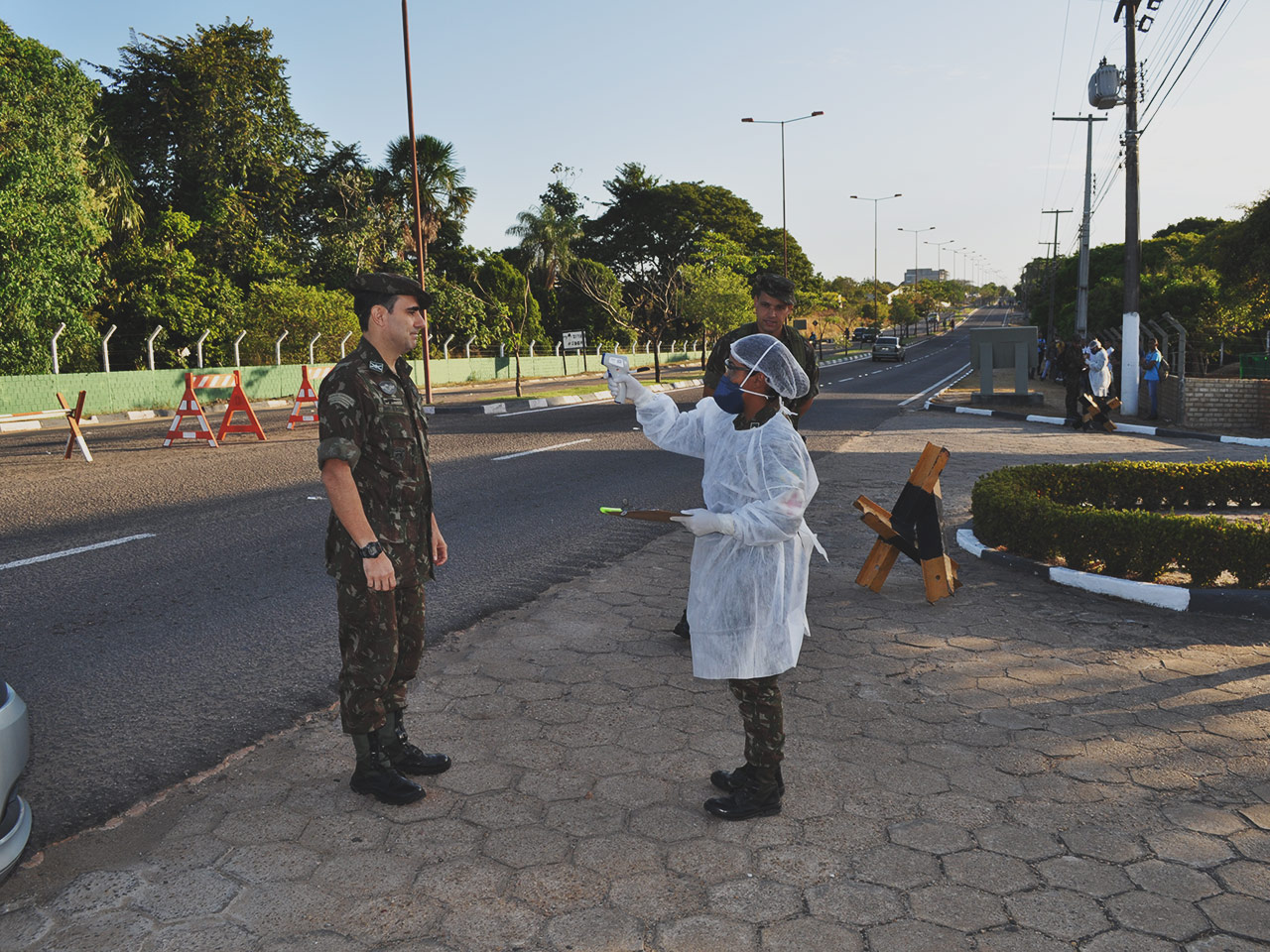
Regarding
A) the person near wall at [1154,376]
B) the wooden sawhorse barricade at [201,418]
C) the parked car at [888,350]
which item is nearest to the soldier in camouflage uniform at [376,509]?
the wooden sawhorse barricade at [201,418]

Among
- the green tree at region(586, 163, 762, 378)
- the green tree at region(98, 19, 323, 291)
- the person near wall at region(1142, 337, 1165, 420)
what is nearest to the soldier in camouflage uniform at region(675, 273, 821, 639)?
the person near wall at region(1142, 337, 1165, 420)

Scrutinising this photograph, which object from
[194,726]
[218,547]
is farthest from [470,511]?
[194,726]

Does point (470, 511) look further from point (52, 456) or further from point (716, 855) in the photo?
point (52, 456)

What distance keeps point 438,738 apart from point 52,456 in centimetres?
1111

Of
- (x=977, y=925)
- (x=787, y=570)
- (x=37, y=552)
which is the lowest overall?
(x=977, y=925)

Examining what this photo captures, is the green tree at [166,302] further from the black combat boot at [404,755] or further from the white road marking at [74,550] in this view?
the black combat boot at [404,755]

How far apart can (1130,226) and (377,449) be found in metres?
19.8

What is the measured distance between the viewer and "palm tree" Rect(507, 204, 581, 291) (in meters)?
52.8

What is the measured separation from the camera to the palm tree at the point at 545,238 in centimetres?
5275

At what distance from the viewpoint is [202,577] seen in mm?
6191

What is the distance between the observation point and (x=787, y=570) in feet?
10.5

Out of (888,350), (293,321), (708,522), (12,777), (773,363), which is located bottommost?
(12,777)

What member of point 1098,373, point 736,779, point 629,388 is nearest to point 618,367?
point 629,388

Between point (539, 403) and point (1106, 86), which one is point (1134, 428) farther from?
point (539, 403)
